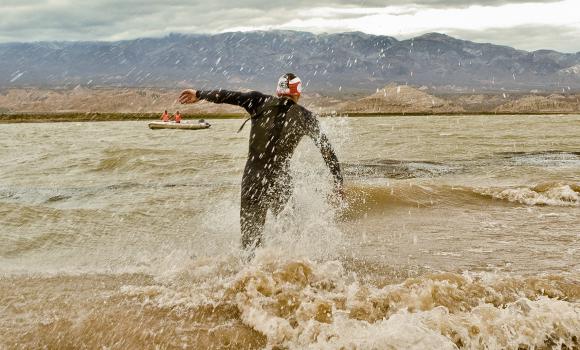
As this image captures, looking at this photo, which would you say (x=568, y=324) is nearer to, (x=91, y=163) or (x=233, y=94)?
(x=233, y=94)

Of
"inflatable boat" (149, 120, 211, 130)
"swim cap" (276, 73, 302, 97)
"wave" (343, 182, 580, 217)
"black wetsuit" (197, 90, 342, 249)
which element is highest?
"swim cap" (276, 73, 302, 97)

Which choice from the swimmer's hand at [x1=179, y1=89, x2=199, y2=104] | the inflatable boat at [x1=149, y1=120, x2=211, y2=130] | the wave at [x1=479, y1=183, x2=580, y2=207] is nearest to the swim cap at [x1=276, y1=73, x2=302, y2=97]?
the swimmer's hand at [x1=179, y1=89, x2=199, y2=104]

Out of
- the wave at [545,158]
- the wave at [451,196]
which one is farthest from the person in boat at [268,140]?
the wave at [545,158]

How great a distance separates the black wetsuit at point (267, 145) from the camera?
21.0ft

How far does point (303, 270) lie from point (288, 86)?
2186 millimetres

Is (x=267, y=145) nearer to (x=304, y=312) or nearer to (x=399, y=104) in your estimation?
(x=304, y=312)

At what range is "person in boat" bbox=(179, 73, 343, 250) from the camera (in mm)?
6406

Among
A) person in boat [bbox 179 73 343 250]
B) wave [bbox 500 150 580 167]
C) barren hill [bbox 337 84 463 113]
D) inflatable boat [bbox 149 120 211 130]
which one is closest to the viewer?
person in boat [bbox 179 73 343 250]

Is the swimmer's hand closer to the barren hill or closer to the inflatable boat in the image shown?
the inflatable boat

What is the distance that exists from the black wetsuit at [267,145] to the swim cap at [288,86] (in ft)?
0.27

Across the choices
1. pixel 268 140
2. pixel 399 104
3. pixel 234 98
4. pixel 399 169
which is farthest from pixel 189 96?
pixel 399 104

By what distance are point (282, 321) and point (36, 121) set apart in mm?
107331

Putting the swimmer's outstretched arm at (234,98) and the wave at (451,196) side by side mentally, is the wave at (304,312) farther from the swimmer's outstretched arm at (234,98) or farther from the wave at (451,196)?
the wave at (451,196)

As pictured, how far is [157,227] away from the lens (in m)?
9.55
